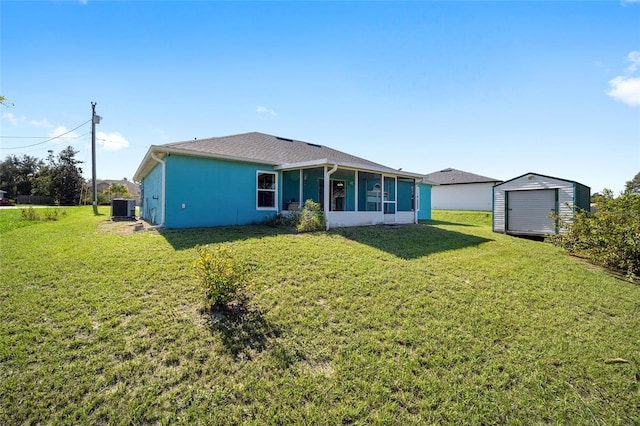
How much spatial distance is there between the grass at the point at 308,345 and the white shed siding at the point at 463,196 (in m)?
21.7

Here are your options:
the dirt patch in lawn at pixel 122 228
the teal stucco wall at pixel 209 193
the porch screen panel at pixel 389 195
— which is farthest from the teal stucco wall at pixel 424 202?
Result: the dirt patch in lawn at pixel 122 228

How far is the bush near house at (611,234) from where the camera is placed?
7.21 meters

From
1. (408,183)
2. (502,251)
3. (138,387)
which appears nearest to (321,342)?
(138,387)

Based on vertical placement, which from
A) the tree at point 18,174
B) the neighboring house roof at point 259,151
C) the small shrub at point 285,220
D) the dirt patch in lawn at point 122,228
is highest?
the tree at point 18,174

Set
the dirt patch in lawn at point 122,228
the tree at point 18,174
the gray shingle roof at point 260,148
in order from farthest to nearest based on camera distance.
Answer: the tree at point 18,174
the gray shingle roof at point 260,148
the dirt patch in lawn at point 122,228

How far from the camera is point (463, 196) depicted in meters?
27.2

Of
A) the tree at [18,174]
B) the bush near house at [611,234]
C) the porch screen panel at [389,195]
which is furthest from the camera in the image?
the tree at [18,174]

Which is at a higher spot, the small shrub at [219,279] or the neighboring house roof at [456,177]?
the neighboring house roof at [456,177]

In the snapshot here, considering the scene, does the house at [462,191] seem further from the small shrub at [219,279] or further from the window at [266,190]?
the small shrub at [219,279]

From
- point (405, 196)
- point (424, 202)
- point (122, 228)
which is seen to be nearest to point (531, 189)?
point (405, 196)

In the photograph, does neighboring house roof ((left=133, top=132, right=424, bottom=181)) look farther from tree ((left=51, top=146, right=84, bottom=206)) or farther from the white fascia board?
tree ((left=51, top=146, right=84, bottom=206))

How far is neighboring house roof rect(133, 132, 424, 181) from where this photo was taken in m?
9.49

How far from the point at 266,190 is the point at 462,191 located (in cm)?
2255

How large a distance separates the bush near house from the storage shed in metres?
1.64
